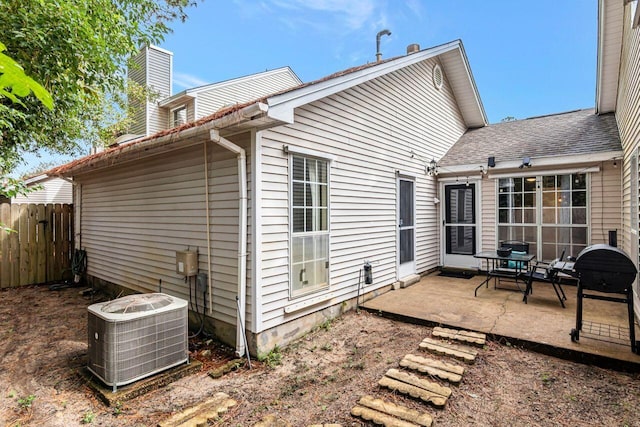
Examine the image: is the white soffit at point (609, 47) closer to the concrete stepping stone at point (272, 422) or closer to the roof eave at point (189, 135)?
the roof eave at point (189, 135)

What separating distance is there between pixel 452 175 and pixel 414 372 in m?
5.67

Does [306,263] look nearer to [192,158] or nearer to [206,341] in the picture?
[206,341]

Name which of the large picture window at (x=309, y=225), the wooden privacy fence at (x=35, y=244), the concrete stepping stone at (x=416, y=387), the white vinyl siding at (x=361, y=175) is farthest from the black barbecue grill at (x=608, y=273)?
the wooden privacy fence at (x=35, y=244)

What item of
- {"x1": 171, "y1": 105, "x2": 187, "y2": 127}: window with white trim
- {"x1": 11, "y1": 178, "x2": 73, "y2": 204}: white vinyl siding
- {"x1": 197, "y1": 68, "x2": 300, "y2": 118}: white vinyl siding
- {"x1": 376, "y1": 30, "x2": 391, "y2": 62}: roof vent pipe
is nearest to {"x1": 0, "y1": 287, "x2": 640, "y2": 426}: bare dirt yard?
{"x1": 376, "y1": 30, "x2": 391, "y2": 62}: roof vent pipe

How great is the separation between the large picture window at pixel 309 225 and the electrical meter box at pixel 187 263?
4.42 feet

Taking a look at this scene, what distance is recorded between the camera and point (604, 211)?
19.8ft

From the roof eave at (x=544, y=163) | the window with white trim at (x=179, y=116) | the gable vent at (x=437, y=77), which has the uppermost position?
the window with white trim at (x=179, y=116)

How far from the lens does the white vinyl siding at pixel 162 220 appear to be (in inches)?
155

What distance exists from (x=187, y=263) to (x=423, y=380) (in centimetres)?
314

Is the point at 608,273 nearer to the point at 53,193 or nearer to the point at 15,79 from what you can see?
the point at 15,79

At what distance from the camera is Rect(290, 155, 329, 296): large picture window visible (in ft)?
13.6

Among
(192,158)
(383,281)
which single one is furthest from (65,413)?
(383,281)

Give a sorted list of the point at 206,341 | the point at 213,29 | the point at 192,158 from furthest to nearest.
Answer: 1. the point at 213,29
2. the point at 192,158
3. the point at 206,341

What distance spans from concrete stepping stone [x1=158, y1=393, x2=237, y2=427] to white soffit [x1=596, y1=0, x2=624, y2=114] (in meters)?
7.08
